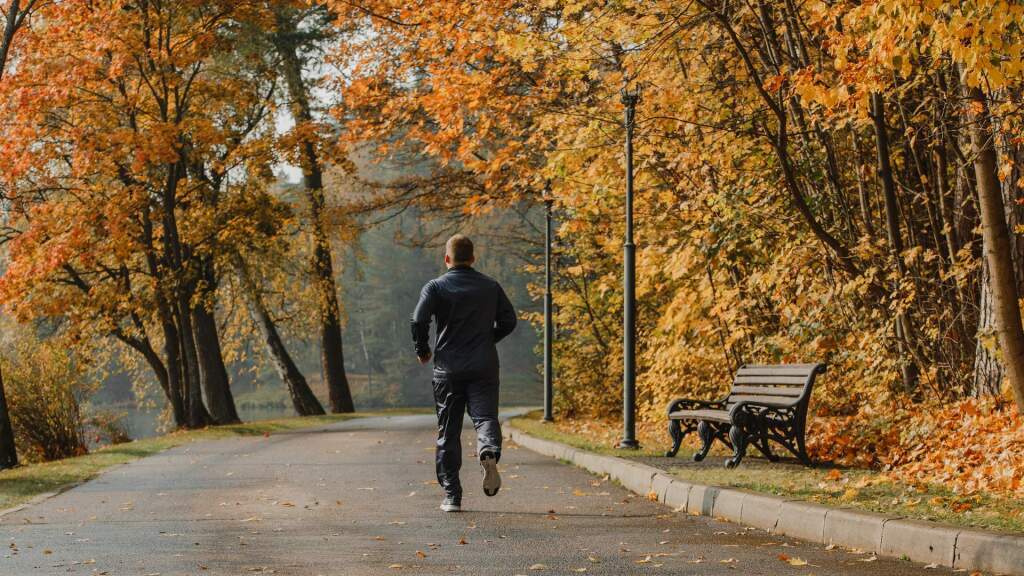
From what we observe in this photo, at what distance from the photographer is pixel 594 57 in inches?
526

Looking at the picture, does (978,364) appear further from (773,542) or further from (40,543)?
(40,543)

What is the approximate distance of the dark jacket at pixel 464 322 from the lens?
27.7ft

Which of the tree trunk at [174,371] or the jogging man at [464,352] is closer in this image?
the jogging man at [464,352]

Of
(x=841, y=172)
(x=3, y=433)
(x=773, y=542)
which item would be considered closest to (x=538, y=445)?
(x=841, y=172)

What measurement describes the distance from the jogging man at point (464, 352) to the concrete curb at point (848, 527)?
1658mm

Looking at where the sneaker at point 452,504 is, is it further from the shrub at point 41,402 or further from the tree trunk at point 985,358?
the shrub at point 41,402

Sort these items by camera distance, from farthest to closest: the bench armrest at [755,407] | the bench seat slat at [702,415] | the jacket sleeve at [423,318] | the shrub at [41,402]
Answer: the shrub at [41,402] → the bench seat slat at [702,415] → the bench armrest at [755,407] → the jacket sleeve at [423,318]

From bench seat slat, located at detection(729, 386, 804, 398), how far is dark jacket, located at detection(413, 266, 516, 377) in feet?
11.7

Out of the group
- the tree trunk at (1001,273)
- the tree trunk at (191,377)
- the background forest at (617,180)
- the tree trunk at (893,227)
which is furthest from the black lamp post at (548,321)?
the tree trunk at (1001,273)

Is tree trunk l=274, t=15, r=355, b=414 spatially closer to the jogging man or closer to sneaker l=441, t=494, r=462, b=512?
the jogging man

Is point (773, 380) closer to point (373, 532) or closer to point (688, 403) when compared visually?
point (688, 403)

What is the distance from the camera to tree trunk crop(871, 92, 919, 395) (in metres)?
11.8

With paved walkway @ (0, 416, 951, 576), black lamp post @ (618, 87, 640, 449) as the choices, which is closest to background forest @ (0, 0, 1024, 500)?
black lamp post @ (618, 87, 640, 449)

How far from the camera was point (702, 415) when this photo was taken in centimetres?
1152
